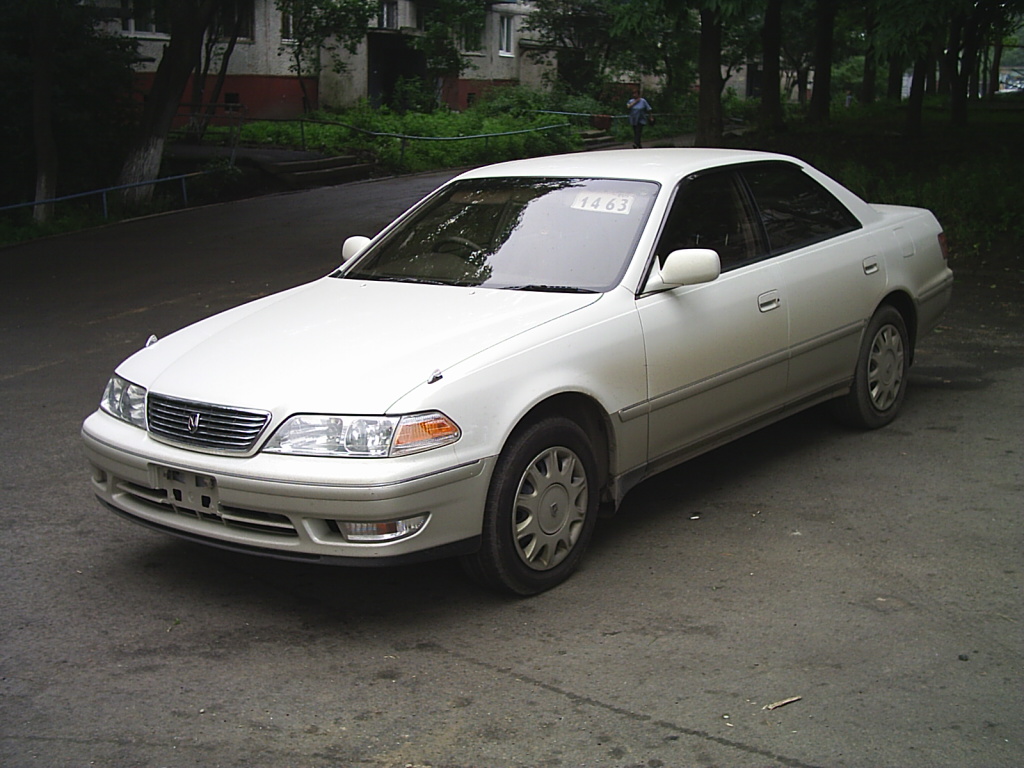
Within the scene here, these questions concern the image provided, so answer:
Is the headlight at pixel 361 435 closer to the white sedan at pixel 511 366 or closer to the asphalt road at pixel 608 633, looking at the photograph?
the white sedan at pixel 511 366

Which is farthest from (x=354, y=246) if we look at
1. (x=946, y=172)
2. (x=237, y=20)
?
(x=237, y=20)

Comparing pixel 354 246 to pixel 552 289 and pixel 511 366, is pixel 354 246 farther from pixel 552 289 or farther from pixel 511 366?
pixel 511 366

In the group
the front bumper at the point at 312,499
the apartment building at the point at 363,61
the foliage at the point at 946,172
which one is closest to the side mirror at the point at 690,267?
the front bumper at the point at 312,499

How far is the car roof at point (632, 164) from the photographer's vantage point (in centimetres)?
599

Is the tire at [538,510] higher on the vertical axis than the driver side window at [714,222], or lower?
lower

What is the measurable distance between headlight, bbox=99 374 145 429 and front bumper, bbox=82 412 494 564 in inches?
9.2

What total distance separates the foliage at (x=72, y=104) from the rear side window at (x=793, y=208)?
16535mm

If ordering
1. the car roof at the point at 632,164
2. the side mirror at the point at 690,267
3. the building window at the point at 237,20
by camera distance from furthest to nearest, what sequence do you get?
the building window at the point at 237,20 → the car roof at the point at 632,164 → the side mirror at the point at 690,267

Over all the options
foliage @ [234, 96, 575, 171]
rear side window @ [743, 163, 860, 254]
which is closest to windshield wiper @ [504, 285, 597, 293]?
rear side window @ [743, 163, 860, 254]

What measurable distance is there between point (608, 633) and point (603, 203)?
2202 millimetres

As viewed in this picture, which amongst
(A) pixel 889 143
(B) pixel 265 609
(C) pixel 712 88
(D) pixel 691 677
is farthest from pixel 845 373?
(A) pixel 889 143

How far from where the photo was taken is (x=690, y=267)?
209 inches

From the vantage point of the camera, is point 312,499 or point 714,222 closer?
point 312,499

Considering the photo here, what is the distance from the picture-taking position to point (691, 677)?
4.13m
